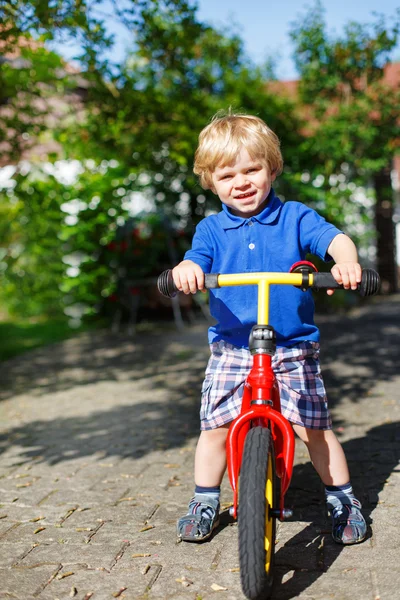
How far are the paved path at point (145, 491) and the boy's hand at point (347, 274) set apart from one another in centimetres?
106

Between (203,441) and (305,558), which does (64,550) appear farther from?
(305,558)

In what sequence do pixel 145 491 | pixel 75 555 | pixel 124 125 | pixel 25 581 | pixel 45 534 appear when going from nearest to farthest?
pixel 25 581 → pixel 75 555 → pixel 45 534 → pixel 145 491 → pixel 124 125

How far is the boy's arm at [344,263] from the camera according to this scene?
2477 millimetres

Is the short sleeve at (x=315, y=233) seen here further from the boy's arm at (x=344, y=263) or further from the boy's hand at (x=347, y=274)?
the boy's hand at (x=347, y=274)

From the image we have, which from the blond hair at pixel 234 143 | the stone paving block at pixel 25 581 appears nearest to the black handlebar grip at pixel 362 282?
the blond hair at pixel 234 143

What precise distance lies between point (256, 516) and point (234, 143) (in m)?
1.38

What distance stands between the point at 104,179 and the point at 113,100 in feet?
9.37

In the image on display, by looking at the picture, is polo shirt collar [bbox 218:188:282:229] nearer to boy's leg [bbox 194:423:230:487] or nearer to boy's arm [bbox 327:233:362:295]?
boy's arm [bbox 327:233:362:295]

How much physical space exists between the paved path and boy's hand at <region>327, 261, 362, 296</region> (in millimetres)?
1064

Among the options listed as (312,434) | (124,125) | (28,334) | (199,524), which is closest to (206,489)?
(199,524)

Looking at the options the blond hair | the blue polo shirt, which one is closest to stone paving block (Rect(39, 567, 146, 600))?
the blue polo shirt

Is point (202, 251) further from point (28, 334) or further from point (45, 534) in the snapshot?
point (28, 334)

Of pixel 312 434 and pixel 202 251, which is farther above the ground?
pixel 202 251

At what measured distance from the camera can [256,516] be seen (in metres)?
2.30
